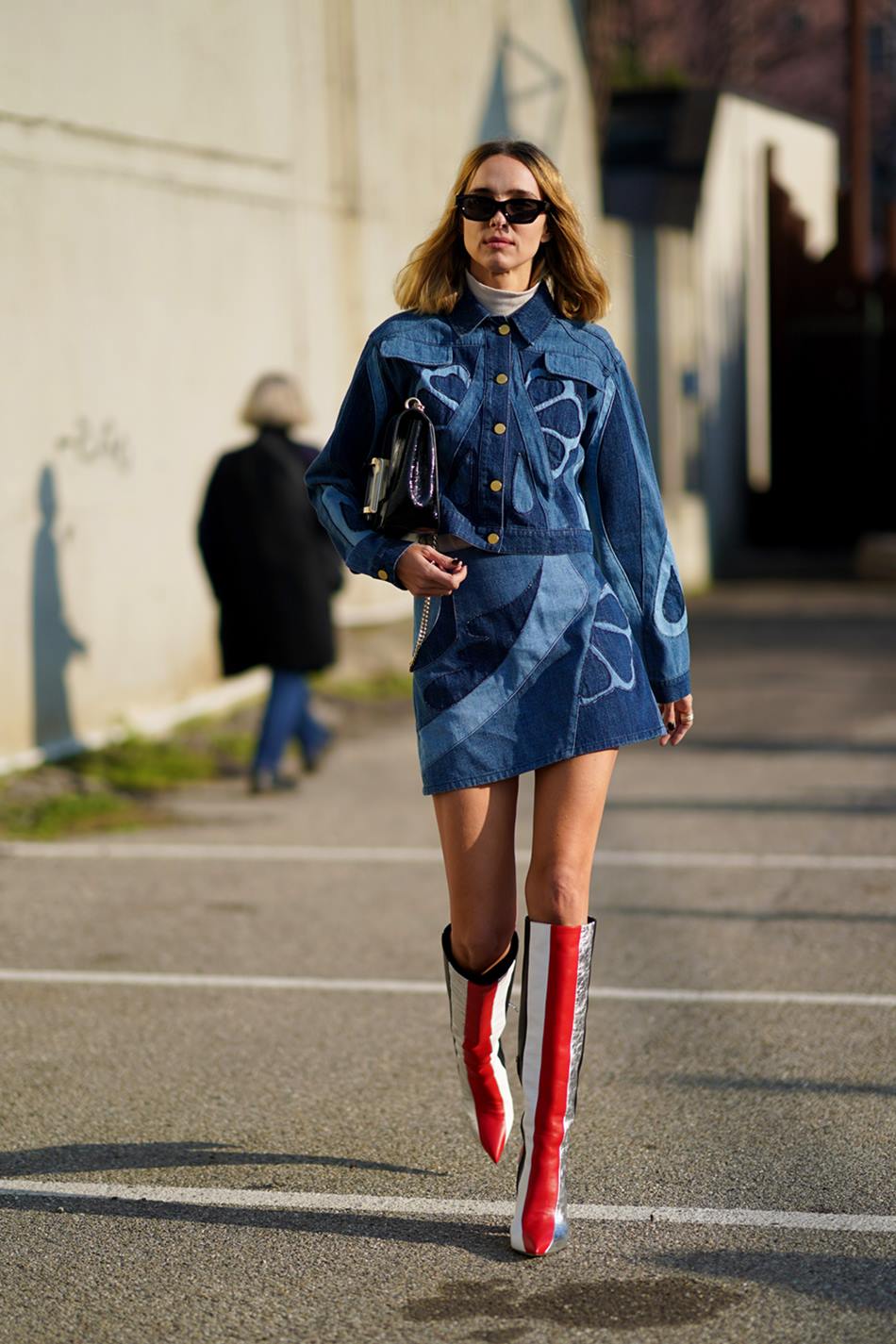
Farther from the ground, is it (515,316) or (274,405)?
(515,316)

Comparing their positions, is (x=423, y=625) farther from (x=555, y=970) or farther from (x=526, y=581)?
(x=555, y=970)

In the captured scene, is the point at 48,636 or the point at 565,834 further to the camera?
the point at 48,636

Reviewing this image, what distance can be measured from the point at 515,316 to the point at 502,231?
16cm

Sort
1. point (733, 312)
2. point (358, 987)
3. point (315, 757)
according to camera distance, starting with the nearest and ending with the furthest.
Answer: point (358, 987)
point (315, 757)
point (733, 312)

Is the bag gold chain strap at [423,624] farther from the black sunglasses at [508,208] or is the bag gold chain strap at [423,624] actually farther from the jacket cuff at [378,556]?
the black sunglasses at [508,208]

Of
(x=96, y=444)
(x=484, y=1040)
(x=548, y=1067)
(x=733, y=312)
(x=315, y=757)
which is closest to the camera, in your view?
(x=548, y=1067)

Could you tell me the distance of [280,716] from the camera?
356 inches

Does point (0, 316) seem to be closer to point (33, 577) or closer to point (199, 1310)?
point (33, 577)

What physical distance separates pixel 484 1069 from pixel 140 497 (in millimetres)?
7138

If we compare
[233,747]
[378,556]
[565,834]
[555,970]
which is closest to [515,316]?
[378,556]

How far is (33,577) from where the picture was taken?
31.2 ft

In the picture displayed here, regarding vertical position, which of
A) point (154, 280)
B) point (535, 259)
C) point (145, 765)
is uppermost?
point (154, 280)

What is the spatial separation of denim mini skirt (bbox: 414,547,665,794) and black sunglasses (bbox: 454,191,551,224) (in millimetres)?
633

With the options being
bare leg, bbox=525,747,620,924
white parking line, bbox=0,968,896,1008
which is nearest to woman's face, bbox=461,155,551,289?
bare leg, bbox=525,747,620,924
